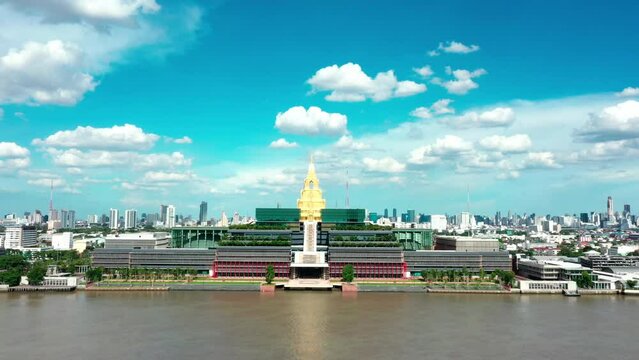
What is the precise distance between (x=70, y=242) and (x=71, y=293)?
206ft

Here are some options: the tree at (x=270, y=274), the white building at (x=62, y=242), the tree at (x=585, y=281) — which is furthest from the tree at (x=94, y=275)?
→ the white building at (x=62, y=242)

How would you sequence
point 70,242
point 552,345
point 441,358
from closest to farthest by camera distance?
point 441,358 < point 552,345 < point 70,242

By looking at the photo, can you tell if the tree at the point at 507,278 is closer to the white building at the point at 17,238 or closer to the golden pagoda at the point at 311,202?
the golden pagoda at the point at 311,202

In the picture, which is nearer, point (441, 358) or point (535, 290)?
point (441, 358)

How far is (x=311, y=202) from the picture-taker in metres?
86.9

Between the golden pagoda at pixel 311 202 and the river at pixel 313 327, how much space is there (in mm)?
31743

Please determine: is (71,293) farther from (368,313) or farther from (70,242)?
(70,242)

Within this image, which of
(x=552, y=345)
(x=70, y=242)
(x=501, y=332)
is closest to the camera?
(x=552, y=345)

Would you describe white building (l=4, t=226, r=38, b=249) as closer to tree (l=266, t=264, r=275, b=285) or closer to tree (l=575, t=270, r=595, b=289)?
tree (l=266, t=264, r=275, b=285)

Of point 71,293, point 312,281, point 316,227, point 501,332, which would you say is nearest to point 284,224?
point 316,227

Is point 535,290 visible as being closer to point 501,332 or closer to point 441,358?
point 501,332

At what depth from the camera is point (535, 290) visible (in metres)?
58.4

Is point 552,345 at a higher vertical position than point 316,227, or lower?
lower

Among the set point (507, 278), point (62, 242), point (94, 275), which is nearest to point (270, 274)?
point (94, 275)
